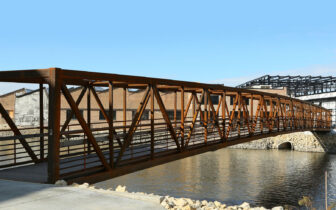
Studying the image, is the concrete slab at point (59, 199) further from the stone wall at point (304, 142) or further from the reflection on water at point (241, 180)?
the stone wall at point (304, 142)

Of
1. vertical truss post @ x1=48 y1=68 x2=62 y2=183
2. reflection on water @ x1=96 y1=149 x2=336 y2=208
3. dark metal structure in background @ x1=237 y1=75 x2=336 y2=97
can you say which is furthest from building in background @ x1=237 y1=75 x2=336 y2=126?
vertical truss post @ x1=48 y1=68 x2=62 y2=183

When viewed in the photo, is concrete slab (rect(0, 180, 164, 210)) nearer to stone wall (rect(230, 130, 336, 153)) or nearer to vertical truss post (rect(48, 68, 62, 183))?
vertical truss post (rect(48, 68, 62, 183))

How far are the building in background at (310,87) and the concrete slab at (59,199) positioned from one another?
53357 mm

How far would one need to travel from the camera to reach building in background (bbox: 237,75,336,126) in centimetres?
5853

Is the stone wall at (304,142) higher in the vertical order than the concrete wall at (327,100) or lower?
lower

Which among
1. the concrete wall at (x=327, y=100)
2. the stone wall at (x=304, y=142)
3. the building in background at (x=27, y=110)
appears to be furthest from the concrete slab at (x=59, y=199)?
the concrete wall at (x=327, y=100)

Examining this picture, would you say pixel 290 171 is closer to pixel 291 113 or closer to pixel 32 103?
pixel 291 113

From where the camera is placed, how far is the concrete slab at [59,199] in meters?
6.74

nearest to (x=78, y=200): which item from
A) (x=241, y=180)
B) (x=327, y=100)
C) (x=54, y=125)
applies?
(x=54, y=125)

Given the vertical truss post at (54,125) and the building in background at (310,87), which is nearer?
the vertical truss post at (54,125)

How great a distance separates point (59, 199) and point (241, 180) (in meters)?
20.9

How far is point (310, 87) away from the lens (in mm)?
70688

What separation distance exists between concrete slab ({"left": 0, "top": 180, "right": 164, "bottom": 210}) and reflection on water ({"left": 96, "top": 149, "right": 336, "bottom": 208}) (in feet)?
44.3

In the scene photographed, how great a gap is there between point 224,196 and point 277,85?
187 ft
